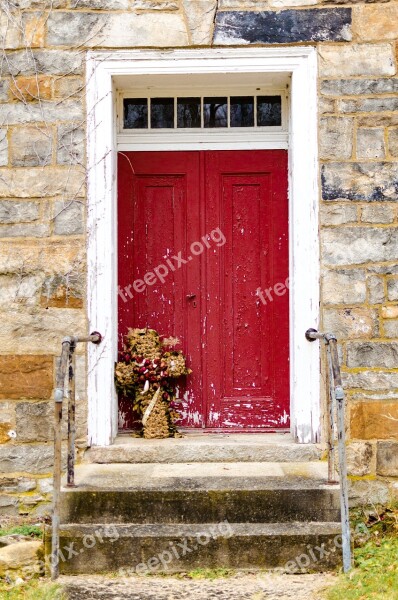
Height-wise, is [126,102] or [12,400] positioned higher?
[126,102]

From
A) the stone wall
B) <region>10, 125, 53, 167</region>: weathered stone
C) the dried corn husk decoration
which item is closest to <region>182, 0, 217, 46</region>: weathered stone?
the stone wall

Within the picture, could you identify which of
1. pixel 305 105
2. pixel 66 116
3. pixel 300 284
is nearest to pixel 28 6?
pixel 66 116

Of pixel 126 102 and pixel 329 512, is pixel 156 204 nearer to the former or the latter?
pixel 126 102

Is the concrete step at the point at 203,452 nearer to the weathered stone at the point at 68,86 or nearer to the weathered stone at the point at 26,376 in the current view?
the weathered stone at the point at 26,376

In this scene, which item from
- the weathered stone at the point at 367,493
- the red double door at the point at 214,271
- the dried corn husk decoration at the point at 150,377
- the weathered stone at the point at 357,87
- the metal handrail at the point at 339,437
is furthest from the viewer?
the red double door at the point at 214,271

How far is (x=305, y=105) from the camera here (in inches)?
195

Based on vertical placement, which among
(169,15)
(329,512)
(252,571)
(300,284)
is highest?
(169,15)

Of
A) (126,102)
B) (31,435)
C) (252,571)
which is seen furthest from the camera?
(126,102)

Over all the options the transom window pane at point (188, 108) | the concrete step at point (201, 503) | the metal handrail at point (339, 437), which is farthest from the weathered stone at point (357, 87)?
the concrete step at point (201, 503)

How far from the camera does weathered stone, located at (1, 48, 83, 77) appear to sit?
495cm

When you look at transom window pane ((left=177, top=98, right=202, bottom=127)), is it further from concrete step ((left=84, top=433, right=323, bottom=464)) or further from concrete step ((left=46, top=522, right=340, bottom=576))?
concrete step ((left=46, top=522, right=340, bottom=576))

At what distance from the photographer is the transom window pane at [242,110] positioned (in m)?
5.43

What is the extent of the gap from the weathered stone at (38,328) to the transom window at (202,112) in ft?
4.90

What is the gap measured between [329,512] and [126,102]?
3.14m
